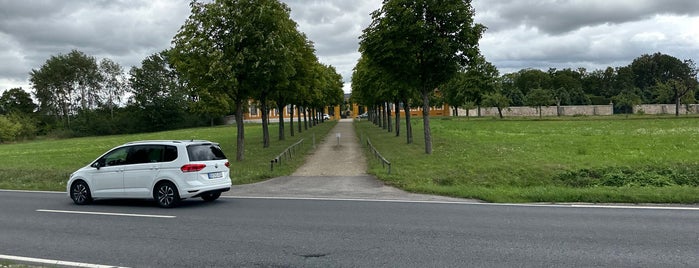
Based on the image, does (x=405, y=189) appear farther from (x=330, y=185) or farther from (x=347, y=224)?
(x=347, y=224)

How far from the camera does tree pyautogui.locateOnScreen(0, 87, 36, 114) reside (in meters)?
90.1

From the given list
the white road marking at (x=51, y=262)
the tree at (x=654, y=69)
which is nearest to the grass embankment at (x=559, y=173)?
the white road marking at (x=51, y=262)

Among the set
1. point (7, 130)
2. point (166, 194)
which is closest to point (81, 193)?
point (166, 194)

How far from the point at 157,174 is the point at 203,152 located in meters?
1.13

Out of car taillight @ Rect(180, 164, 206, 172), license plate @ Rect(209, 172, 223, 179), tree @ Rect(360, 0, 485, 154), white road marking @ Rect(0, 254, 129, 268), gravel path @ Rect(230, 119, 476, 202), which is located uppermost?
tree @ Rect(360, 0, 485, 154)

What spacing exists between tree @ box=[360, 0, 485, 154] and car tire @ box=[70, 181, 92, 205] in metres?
11.1

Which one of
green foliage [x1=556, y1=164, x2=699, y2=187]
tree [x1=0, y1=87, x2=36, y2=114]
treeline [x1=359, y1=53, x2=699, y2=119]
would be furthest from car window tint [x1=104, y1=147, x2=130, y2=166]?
tree [x1=0, y1=87, x2=36, y2=114]

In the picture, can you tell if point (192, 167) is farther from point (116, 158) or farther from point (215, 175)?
point (116, 158)

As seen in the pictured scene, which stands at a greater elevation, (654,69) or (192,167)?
(654,69)

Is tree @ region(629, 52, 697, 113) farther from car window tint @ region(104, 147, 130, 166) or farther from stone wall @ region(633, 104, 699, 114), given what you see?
car window tint @ region(104, 147, 130, 166)

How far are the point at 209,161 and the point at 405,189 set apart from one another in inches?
205

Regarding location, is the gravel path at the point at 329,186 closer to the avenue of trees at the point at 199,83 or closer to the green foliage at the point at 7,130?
the avenue of trees at the point at 199,83

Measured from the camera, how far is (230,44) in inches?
761

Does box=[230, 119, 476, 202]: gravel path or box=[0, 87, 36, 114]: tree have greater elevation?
box=[0, 87, 36, 114]: tree
